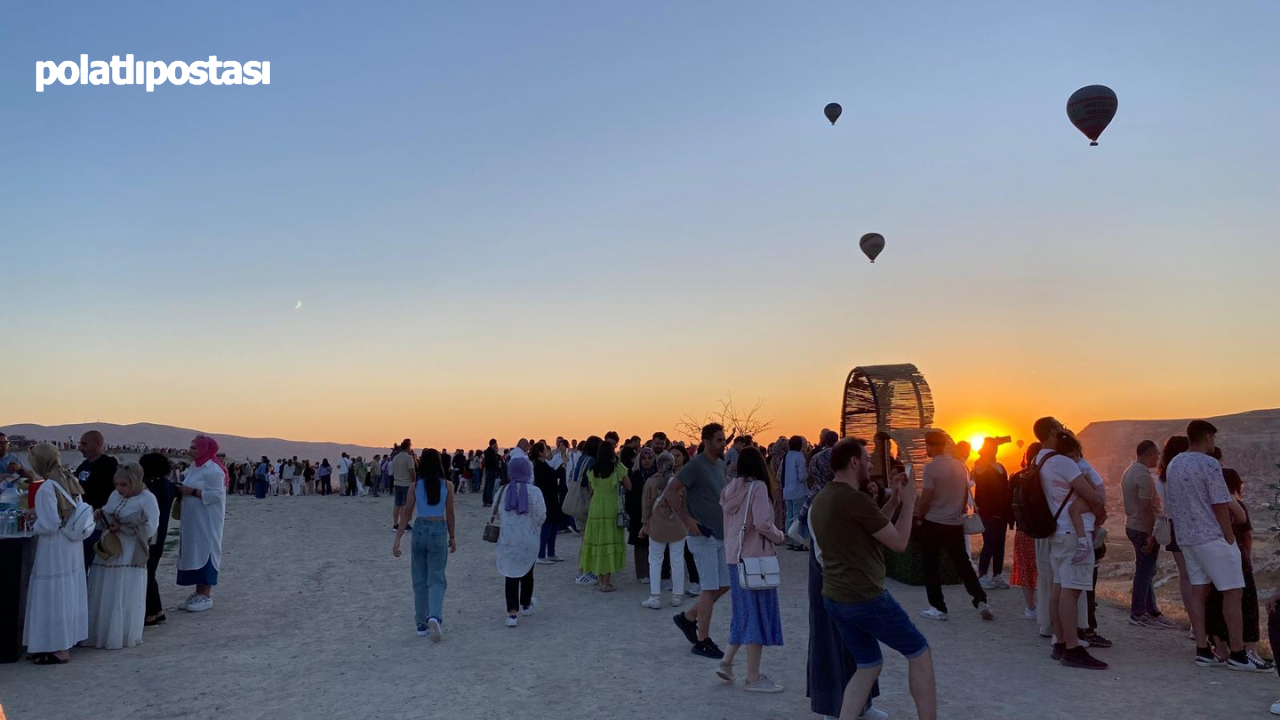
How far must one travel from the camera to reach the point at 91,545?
8.59 m

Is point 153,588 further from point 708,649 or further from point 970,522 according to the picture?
point 970,522

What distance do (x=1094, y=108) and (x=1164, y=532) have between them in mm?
14898

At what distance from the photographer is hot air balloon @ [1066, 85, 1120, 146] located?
19.4m

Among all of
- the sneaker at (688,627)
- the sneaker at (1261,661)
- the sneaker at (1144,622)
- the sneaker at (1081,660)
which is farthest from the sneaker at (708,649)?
the sneaker at (1144,622)

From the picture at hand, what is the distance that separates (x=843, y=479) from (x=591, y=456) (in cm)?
769

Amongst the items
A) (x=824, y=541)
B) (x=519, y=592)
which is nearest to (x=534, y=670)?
(x=519, y=592)

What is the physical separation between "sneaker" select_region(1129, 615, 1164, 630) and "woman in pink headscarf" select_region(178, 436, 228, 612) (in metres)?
10.5

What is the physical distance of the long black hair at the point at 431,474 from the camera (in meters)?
8.54

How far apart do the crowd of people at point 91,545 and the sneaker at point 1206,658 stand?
9.91 meters

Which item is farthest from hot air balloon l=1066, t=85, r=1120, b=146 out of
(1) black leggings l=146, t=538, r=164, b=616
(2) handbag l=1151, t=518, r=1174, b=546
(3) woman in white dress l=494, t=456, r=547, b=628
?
(1) black leggings l=146, t=538, r=164, b=616

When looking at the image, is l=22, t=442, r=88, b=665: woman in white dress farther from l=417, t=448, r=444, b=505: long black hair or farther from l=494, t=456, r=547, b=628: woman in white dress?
l=494, t=456, r=547, b=628: woman in white dress

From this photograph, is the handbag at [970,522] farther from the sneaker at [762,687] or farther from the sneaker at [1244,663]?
the sneaker at [762,687]

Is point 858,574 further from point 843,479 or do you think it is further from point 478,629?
point 478,629

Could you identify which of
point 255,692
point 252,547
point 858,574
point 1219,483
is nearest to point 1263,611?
point 1219,483
